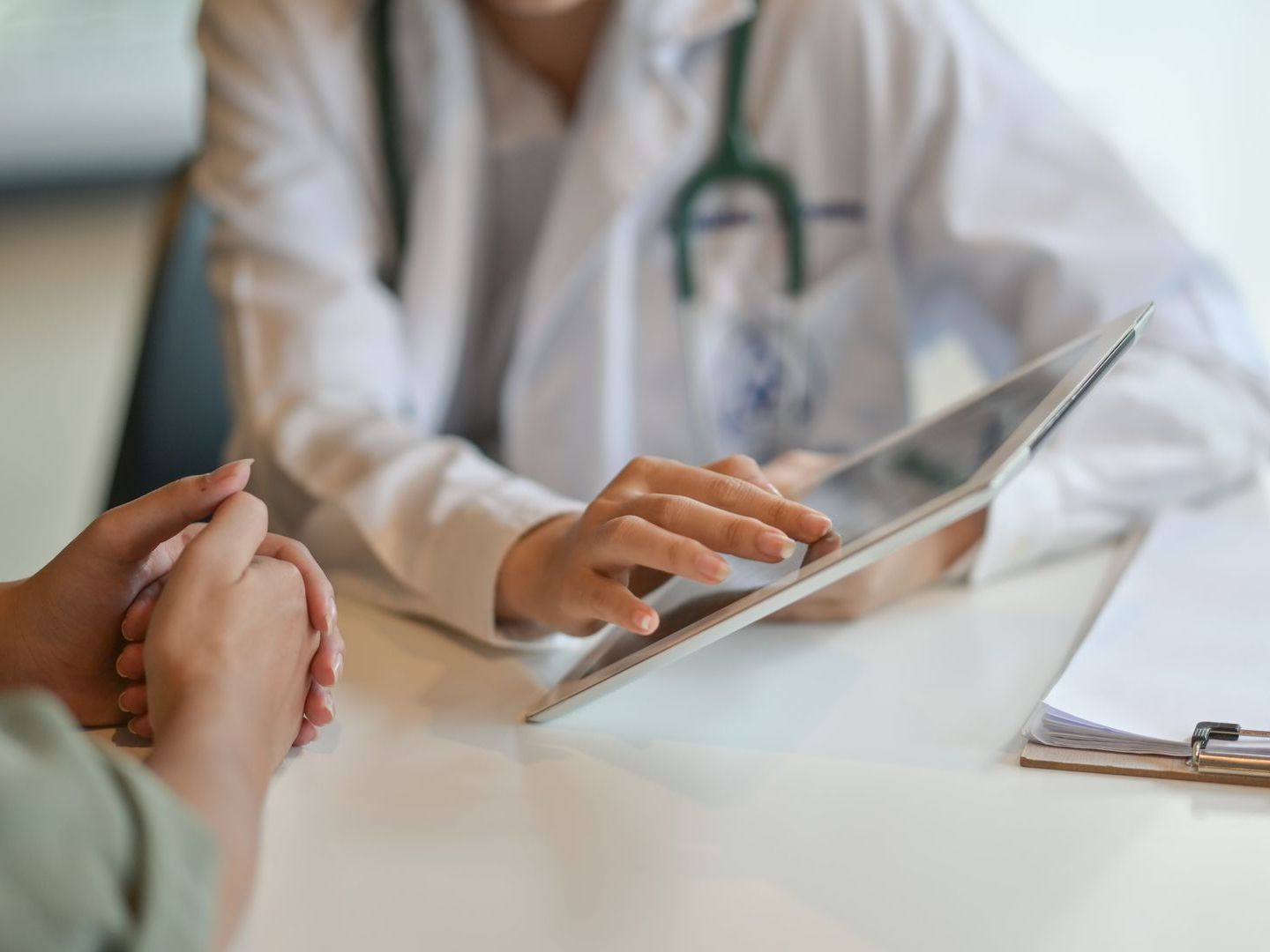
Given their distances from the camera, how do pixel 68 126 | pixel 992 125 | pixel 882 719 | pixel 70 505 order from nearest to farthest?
pixel 882 719, pixel 992 125, pixel 70 505, pixel 68 126

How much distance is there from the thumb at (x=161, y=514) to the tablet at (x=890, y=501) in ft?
0.53

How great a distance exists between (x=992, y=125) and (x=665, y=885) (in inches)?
26.0

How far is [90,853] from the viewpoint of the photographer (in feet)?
1.05

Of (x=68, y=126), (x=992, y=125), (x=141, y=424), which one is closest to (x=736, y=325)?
(x=992, y=125)

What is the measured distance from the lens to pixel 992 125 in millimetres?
909

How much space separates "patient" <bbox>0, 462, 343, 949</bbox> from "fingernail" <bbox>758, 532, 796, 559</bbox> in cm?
17

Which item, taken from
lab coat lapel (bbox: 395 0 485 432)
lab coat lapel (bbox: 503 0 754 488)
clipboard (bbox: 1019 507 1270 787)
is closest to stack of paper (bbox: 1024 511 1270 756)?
clipboard (bbox: 1019 507 1270 787)

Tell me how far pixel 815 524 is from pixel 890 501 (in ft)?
0.15

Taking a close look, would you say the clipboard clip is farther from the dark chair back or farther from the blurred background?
the dark chair back

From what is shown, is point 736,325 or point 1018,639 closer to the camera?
point 1018,639

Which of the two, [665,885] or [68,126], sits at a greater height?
[665,885]

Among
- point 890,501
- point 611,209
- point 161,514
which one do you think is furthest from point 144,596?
point 611,209

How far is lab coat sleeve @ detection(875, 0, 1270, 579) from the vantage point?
772mm

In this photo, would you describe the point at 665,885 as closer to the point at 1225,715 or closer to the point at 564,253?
the point at 1225,715
